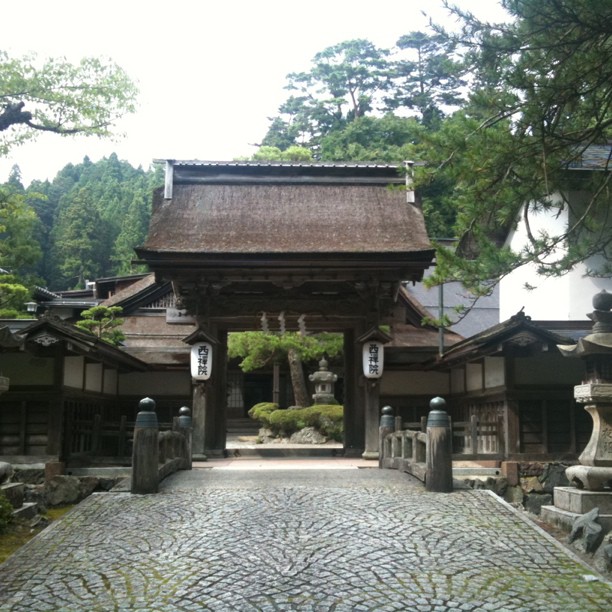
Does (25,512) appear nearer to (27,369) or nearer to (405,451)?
(27,369)

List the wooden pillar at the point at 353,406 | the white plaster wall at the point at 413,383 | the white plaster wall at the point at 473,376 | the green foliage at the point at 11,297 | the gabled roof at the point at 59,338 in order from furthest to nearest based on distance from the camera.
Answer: the green foliage at the point at 11,297 < the white plaster wall at the point at 413,383 < the wooden pillar at the point at 353,406 < the white plaster wall at the point at 473,376 < the gabled roof at the point at 59,338

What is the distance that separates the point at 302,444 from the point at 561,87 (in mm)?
17157

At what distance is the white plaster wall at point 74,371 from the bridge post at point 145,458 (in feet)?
14.9

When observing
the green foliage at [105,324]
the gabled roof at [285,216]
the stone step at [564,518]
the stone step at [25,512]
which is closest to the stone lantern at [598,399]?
the stone step at [564,518]

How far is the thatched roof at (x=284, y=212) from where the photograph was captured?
15367 millimetres

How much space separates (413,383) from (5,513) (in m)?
11.3

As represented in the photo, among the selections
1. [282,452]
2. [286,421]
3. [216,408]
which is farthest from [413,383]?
[286,421]

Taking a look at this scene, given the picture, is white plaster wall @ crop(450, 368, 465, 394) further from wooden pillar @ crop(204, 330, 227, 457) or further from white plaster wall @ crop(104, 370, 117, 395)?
white plaster wall @ crop(104, 370, 117, 395)

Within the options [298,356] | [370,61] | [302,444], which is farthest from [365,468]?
[370,61]

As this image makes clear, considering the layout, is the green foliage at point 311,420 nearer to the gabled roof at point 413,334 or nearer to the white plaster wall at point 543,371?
the gabled roof at point 413,334

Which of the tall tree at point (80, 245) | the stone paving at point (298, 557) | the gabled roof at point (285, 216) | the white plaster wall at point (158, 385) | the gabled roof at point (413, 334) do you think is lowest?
the stone paving at point (298, 557)

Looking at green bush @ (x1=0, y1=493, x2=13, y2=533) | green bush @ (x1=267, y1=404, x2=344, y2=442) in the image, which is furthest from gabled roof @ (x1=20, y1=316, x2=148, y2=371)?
green bush @ (x1=267, y1=404, x2=344, y2=442)

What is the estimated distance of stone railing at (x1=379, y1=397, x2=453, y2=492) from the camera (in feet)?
30.6

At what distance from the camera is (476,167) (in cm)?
752
